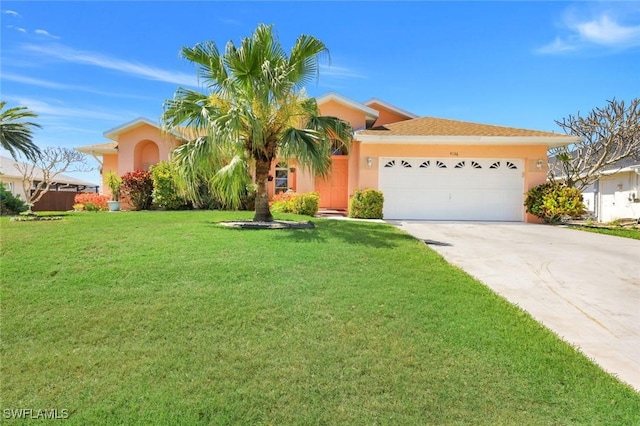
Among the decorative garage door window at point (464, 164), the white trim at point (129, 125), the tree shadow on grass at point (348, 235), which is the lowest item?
the tree shadow on grass at point (348, 235)

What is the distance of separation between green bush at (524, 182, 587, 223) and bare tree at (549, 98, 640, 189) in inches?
203

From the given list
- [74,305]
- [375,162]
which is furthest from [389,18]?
[74,305]

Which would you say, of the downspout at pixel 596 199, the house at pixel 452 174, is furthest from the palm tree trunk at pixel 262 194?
the downspout at pixel 596 199

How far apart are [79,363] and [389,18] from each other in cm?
1201

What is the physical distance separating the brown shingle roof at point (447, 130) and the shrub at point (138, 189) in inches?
404

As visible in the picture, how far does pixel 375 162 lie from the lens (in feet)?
49.3

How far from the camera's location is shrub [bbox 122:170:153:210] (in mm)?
17109

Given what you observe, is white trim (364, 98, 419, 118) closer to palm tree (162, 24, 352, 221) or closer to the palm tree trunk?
palm tree (162, 24, 352, 221)

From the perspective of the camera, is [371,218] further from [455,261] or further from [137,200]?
[137,200]

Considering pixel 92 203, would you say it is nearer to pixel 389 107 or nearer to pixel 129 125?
pixel 129 125

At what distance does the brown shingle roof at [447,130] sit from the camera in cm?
1477

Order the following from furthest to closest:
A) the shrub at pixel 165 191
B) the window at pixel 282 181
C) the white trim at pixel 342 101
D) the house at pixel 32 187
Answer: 1. the house at pixel 32 187
2. the window at pixel 282 181
3. the white trim at pixel 342 101
4. the shrub at pixel 165 191

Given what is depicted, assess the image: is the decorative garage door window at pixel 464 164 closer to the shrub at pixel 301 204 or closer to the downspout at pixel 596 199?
the shrub at pixel 301 204

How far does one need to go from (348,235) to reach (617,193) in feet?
68.2
